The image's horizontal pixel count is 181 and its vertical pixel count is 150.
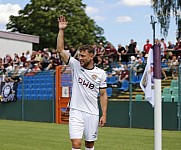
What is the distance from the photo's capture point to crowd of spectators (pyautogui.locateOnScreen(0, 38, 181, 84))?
22.7 metres

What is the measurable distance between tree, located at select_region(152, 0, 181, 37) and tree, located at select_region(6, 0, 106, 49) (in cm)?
3523

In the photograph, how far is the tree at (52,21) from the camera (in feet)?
243

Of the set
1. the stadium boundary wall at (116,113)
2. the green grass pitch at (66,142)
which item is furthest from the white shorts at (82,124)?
the stadium boundary wall at (116,113)

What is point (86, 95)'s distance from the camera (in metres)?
8.29

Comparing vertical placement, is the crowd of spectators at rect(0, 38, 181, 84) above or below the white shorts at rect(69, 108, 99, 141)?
above

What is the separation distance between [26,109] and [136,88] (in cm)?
751

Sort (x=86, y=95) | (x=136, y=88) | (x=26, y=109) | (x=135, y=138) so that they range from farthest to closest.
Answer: (x=26, y=109)
(x=136, y=88)
(x=135, y=138)
(x=86, y=95)

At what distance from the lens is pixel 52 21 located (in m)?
74.7

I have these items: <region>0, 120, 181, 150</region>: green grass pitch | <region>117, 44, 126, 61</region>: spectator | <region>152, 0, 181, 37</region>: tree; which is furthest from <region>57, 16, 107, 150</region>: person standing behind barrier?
<region>152, 0, 181, 37</region>: tree

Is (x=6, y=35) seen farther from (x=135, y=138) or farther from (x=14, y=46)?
(x=135, y=138)

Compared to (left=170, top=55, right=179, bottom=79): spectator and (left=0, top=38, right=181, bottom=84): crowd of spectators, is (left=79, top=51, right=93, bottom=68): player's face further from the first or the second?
(left=170, top=55, right=179, bottom=79): spectator

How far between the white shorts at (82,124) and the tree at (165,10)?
29535 mm

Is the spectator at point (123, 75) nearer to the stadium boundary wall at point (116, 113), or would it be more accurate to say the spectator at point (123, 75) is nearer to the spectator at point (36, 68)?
the stadium boundary wall at point (116, 113)

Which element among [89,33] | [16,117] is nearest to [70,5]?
[89,33]
